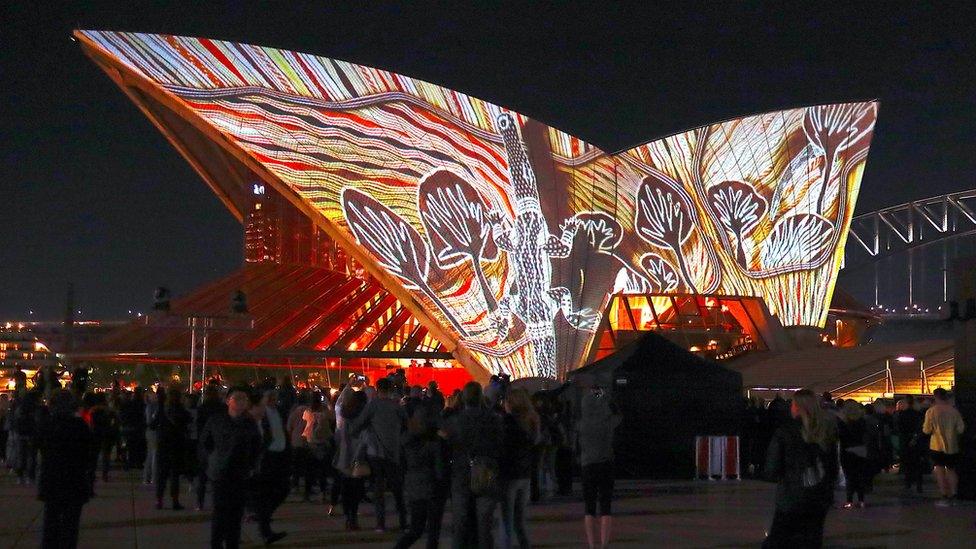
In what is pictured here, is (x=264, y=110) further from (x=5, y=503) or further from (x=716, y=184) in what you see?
(x=5, y=503)

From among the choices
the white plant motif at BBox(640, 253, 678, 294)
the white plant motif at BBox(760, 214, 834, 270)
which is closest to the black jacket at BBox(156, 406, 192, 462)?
the white plant motif at BBox(640, 253, 678, 294)

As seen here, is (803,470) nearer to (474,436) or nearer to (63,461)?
(474,436)

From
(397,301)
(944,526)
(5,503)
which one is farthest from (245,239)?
(944,526)

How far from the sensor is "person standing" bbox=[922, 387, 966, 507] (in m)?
17.8

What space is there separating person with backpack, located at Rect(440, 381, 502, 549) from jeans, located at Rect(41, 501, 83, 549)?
2966 mm

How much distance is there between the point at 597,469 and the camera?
1243 cm

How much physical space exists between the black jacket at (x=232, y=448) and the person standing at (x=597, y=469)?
321 centimetres

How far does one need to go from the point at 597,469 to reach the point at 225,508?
11.6 ft

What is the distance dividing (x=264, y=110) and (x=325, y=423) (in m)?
22.6

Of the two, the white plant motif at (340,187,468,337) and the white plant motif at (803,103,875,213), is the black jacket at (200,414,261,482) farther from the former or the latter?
the white plant motif at (803,103,875,213)

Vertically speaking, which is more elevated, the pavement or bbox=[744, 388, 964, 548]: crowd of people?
bbox=[744, 388, 964, 548]: crowd of people

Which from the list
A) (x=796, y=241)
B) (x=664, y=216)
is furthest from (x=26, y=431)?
(x=796, y=241)

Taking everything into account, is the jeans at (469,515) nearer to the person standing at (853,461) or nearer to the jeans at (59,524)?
the jeans at (59,524)

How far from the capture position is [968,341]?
61.2 feet
